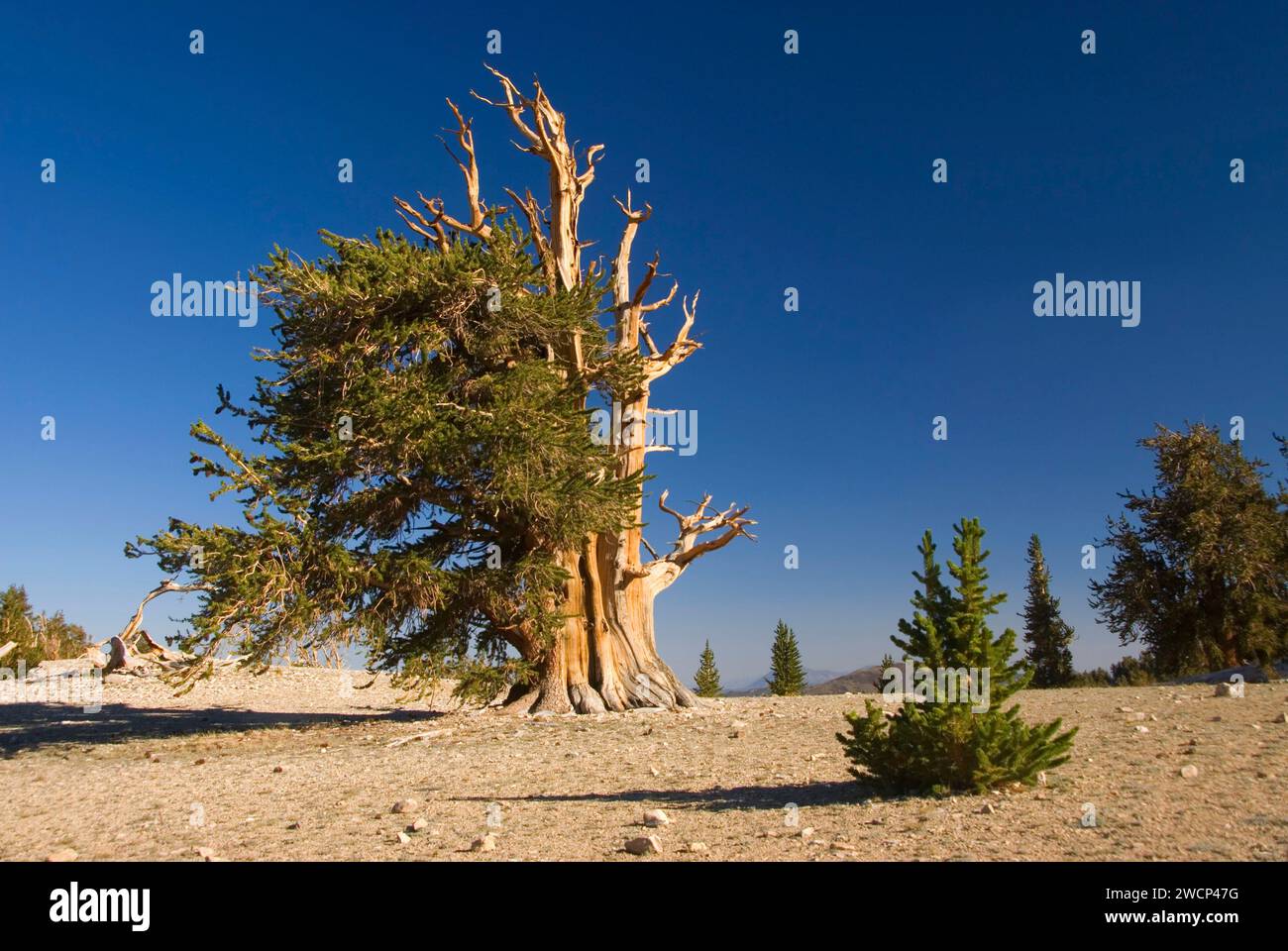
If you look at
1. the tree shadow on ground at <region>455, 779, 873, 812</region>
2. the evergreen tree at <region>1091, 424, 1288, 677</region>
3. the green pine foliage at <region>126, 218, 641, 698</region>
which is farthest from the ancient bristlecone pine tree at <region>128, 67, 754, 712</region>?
the evergreen tree at <region>1091, 424, 1288, 677</region>

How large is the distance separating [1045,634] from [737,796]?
39279mm

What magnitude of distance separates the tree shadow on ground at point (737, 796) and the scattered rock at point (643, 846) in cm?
171

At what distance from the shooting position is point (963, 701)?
7078 mm

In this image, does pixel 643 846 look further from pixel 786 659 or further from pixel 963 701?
pixel 786 659

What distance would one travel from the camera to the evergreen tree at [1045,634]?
39.7 m

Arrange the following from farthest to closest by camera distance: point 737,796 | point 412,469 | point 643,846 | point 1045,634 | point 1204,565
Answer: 1. point 1045,634
2. point 1204,565
3. point 412,469
4. point 737,796
5. point 643,846

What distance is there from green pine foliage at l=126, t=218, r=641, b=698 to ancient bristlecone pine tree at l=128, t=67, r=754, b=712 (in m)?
0.04

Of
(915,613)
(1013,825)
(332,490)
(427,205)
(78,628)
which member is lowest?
(78,628)

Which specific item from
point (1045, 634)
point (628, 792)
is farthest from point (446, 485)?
point (1045, 634)

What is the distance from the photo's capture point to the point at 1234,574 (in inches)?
990
